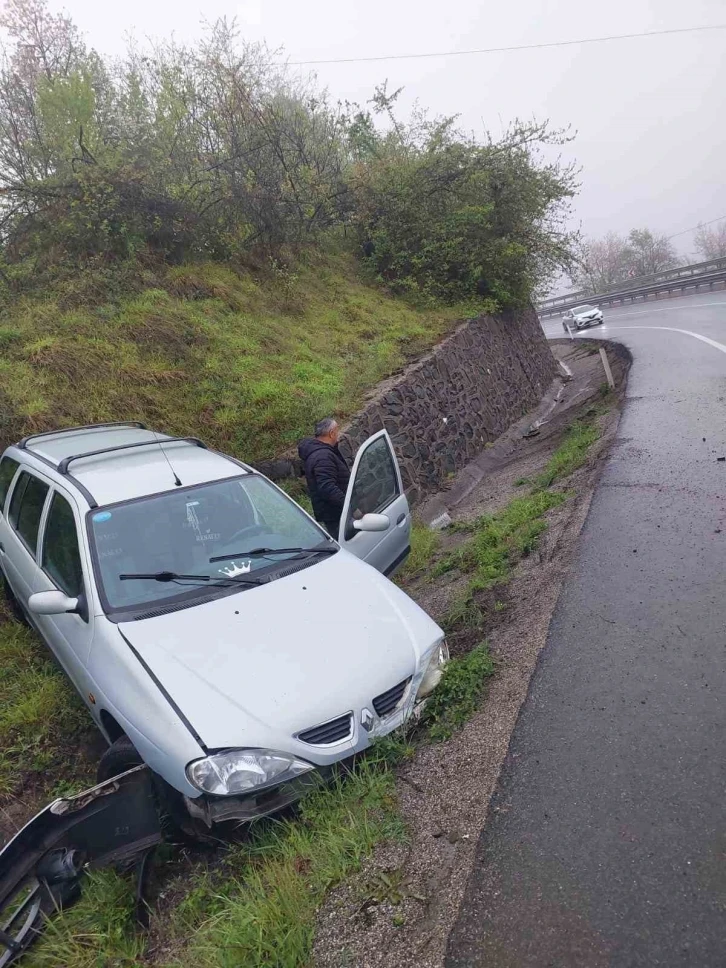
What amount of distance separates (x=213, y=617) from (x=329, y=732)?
3.29ft

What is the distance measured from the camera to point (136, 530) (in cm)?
504

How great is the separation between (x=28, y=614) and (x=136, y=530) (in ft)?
6.40

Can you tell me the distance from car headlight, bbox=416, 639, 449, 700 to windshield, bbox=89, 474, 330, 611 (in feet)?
3.70

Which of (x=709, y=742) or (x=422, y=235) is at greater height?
(x=422, y=235)

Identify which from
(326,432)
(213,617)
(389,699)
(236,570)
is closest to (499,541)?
(326,432)

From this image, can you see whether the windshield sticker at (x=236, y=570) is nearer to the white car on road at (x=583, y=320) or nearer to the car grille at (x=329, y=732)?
the car grille at (x=329, y=732)

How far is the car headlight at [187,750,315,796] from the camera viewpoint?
137 inches

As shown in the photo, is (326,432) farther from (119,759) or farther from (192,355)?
(192,355)

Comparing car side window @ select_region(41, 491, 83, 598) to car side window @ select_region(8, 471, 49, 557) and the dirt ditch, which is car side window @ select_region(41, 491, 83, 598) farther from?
the dirt ditch

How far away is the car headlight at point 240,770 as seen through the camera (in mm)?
3482

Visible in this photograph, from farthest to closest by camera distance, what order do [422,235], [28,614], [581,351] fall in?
1. [581,351]
2. [422,235]
3. [28,614]

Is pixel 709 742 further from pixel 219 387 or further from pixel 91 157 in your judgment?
pixel 91 157

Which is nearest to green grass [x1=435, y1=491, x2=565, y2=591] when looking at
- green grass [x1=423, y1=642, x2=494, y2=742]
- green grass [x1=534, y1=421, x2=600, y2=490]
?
green grass [x1=534, y1=421, x2=600, y2=490]

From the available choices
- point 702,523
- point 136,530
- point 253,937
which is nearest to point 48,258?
point 136,530
